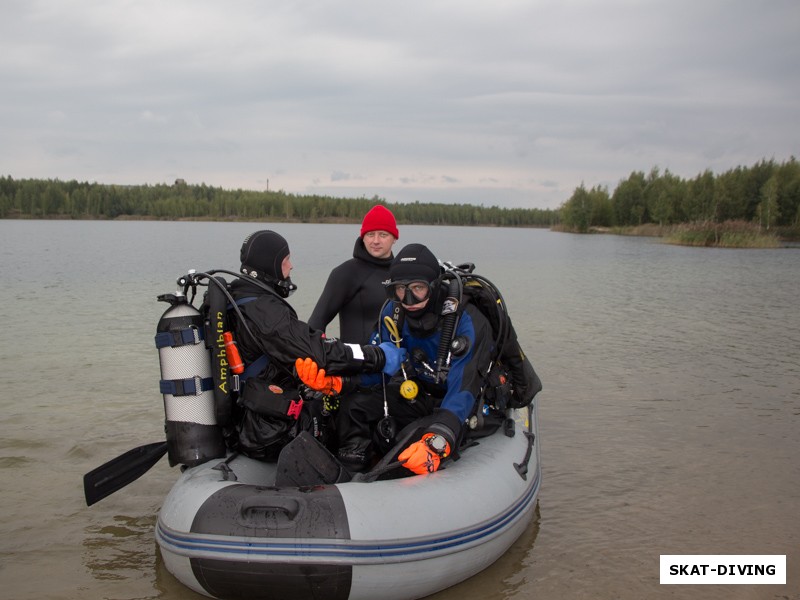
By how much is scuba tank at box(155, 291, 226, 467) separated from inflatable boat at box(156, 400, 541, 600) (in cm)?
23

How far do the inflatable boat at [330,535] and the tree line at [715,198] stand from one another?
142 feet

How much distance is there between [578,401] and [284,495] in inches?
198

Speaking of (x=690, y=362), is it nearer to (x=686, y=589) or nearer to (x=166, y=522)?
(x=686, y=589)

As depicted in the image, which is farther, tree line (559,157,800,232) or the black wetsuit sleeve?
tree line (559,157,800,232)

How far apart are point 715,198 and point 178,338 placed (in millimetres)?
55786

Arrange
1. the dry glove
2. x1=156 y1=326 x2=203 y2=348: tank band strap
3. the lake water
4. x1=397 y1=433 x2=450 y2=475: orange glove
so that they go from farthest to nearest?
the dry glove < the lake water < x1=156 y1=326 x2=203 y2=348: tank band strap < x1=397 y1=433 x2=450 y2=475: orange glove

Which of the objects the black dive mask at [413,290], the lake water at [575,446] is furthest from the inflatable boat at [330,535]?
the black dive mask at [413,290]

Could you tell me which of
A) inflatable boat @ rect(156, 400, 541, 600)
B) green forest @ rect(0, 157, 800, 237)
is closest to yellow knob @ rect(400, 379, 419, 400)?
inflatable boat @ rect(156, 400, 541, 600)

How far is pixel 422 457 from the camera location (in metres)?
3.64

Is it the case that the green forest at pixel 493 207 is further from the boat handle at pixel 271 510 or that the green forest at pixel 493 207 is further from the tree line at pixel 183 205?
the boat handle at pixel 271 510

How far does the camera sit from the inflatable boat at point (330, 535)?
10.1 ft

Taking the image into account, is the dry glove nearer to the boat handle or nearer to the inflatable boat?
the inflatable boat

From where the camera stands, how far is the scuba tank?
3.78m

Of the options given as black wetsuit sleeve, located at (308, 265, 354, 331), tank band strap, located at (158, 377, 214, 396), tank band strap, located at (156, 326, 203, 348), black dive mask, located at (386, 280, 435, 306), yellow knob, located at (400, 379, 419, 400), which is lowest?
yellow knob, located at (400, 379, 419, 400)
